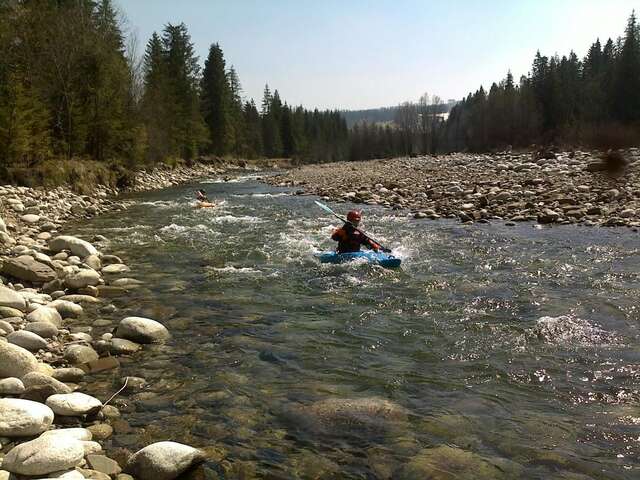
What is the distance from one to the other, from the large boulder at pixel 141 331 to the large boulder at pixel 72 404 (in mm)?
1655

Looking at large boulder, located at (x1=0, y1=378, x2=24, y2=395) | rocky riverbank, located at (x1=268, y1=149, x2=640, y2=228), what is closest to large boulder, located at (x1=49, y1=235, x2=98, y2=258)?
large boulder, located at (x1=0, y1=378, x2=24, y2=395)

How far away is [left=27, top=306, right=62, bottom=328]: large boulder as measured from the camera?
19.9 ft

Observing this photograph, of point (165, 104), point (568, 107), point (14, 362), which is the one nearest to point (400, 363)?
point (14, 362)

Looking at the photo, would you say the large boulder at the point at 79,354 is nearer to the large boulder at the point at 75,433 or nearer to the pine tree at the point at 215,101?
the large boulder at the point at 75,433

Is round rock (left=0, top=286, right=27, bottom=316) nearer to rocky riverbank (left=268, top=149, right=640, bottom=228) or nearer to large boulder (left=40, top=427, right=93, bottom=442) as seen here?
large boulder (left=40, top=427, right=93, bottom=442)

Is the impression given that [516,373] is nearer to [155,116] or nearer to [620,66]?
[155,116]

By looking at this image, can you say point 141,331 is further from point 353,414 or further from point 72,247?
point 72,247

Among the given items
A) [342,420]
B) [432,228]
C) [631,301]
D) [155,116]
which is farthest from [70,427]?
[155,116]

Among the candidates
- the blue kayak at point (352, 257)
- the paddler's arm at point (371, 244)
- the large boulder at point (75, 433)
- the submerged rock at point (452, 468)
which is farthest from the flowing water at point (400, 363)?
the paddler's arm at point (371, 244)

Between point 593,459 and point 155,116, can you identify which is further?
point 155,116

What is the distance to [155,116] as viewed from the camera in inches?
1481

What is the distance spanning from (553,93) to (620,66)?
31.2 ft

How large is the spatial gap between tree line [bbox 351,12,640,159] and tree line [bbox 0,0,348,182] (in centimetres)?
2372

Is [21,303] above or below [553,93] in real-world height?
below
